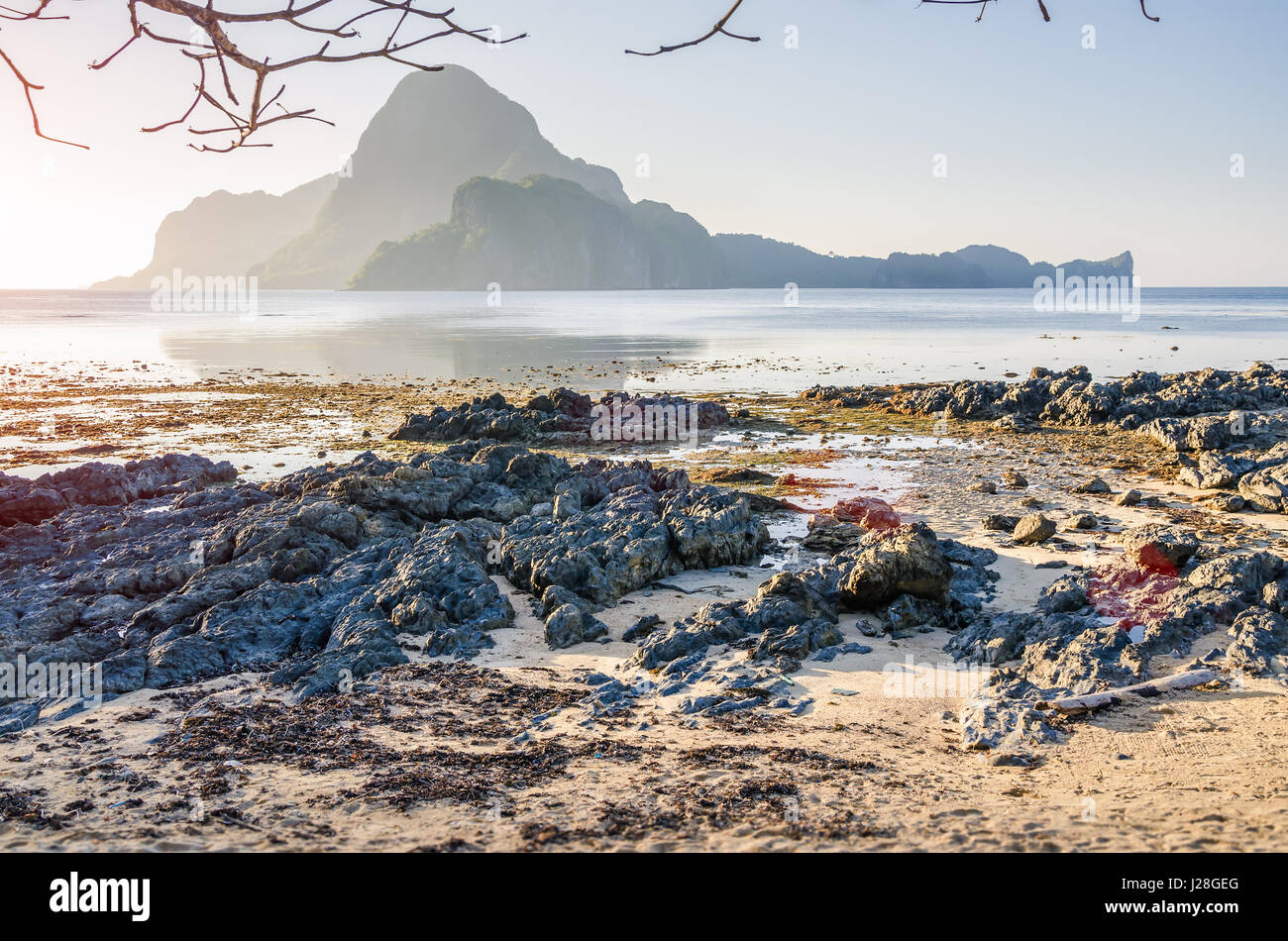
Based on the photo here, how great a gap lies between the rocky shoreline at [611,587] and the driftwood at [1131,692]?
78 mm

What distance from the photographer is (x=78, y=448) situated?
695 inches

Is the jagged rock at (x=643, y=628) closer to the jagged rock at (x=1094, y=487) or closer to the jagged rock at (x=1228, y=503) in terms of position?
the jagged rock at (x=1094, y=487)

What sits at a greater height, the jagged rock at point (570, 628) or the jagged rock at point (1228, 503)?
the jagged rock at point (1228, 503)

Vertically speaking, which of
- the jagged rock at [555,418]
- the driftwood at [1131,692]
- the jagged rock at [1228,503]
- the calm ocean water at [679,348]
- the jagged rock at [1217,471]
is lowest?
the driftwood at [1131,692]

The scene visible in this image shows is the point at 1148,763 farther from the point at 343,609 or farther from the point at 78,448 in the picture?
the point at 78,448

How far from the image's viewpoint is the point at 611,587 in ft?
30.3

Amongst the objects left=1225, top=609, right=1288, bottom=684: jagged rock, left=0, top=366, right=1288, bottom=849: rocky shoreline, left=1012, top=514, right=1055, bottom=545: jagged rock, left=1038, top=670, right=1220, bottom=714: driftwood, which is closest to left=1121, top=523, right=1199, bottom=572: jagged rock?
left=0, top=366, right=1288, bottom=849: rocky shoreline

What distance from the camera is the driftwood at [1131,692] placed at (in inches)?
243

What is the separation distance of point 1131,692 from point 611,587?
4.98m

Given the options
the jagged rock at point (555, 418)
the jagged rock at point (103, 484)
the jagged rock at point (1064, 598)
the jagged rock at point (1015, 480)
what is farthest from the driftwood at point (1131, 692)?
the jagged rock at point (555, 418)

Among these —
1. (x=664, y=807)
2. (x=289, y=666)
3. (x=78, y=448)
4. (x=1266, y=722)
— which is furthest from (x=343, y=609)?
(x=78, y=448)

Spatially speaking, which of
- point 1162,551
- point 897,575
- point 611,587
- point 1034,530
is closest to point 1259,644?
point 1162,551

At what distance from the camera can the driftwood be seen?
243 inches
